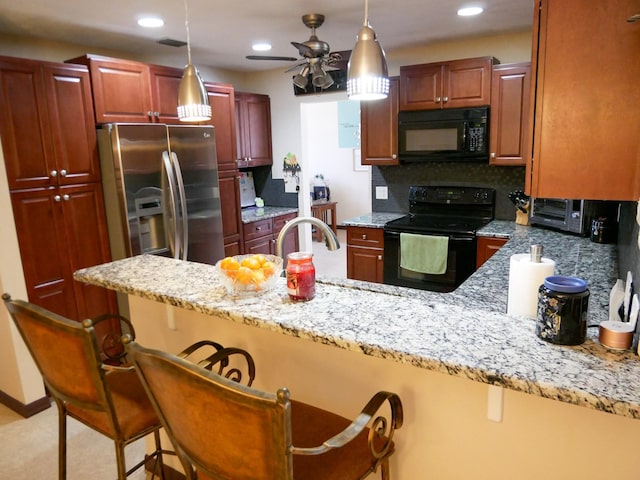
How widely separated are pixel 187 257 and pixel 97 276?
184 centimetres

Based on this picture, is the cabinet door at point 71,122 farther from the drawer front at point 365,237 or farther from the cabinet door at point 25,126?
the drawer front at point 365,237

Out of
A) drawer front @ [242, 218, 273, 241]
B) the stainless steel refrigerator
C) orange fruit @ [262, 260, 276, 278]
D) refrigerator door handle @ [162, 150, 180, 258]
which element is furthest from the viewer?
drawer front @ [242, 218, 273, 241]

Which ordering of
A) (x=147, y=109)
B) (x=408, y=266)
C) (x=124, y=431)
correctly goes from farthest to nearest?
1. (x=408, y=266)
2. (x=147, y=109)
3. (x=124, y=431)

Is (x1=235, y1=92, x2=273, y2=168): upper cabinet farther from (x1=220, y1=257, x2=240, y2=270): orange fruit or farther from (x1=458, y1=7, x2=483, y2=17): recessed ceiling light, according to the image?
(x1=220, y1=257, x2=240, y2=270): orange fruit

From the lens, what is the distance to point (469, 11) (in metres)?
3.01

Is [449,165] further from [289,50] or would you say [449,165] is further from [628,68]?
[628,68]

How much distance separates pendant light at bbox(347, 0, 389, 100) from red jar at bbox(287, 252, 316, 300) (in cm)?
70

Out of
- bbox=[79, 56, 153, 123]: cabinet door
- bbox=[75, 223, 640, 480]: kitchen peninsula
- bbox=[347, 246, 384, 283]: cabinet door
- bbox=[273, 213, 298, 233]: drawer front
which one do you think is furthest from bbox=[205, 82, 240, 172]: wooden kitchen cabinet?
bbox=[75, 223, 640, 480]: kitchen peninsula

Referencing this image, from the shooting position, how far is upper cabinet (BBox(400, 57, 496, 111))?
360cm

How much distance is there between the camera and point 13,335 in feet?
9.06

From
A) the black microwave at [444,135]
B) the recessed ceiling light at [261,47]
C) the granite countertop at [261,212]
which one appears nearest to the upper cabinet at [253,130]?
the granite countertop at [261,212]

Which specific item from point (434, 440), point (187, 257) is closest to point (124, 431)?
point (434, 440)

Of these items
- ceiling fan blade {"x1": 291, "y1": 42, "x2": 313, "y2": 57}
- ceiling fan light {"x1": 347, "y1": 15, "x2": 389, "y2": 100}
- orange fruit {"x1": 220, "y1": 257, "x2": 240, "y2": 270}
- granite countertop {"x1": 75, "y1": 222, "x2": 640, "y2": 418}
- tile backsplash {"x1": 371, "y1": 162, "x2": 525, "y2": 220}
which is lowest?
granite countertop {"x1": 75, "y1": 222, "x2": 640, "y2": 418}

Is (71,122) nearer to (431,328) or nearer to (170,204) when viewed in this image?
(170,204)
